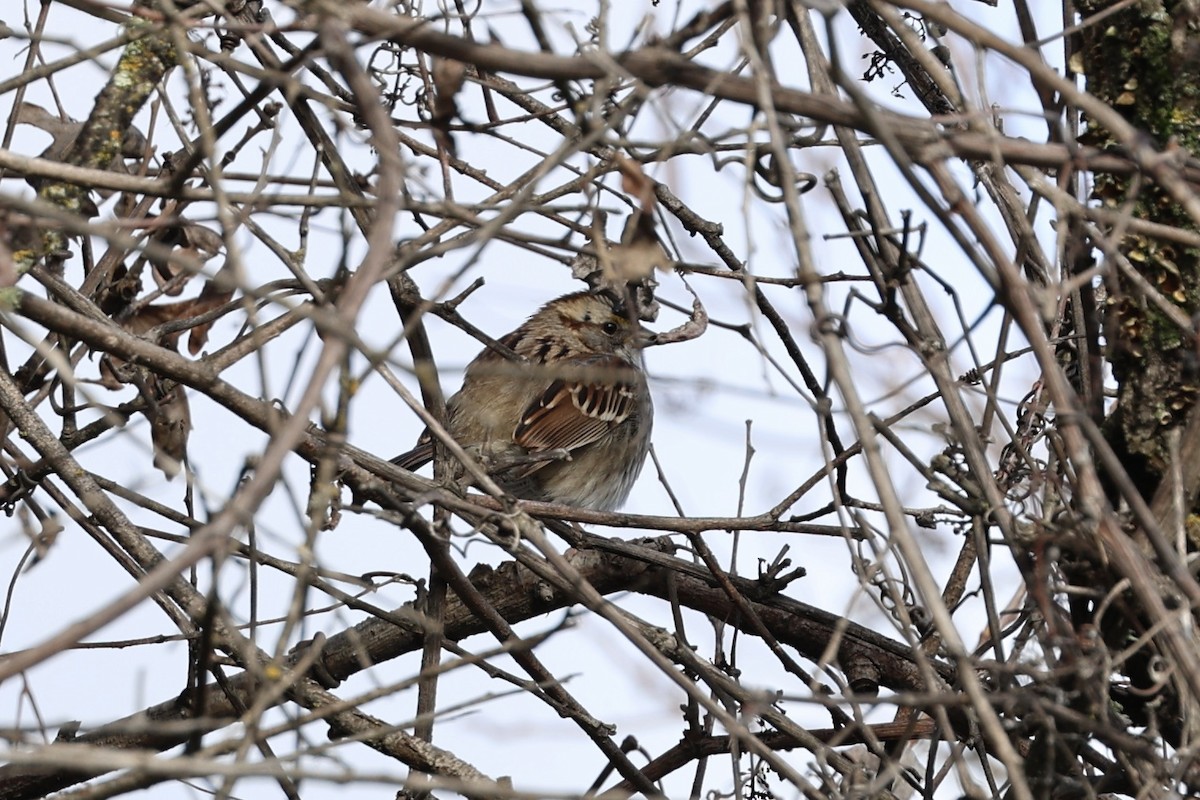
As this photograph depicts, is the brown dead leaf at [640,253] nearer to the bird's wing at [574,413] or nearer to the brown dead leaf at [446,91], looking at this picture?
the brown dead leaf at [446,91]

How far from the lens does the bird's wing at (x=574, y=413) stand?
18.1 ft

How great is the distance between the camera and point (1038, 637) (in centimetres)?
221

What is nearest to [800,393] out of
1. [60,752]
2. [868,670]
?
[868,670]

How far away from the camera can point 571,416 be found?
566 cm

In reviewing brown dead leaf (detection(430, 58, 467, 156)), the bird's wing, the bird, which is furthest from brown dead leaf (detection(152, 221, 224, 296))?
the bird's wing

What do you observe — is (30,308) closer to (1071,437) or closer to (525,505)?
(525,505)

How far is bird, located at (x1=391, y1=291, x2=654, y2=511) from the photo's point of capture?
5.48 m

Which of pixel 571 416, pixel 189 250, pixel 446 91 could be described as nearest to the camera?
pixel 446 91

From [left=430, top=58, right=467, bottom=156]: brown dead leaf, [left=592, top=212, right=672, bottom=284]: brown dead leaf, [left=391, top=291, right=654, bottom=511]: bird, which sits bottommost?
[left=592, top=212, right=672, bottom=284]: brown dead leaf

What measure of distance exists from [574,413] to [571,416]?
28 mm

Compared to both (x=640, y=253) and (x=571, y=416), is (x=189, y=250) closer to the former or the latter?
(x=640, y=253)

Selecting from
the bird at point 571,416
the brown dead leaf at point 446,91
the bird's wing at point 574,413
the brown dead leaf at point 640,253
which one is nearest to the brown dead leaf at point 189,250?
the brown dead leaf at point 446,91

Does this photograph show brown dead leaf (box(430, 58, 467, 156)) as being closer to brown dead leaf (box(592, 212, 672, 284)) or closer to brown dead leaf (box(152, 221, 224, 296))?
brown dead leaf (box(592, 212, 672, 284))

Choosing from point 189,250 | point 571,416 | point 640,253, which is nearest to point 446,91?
point 640,253
